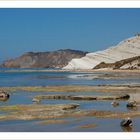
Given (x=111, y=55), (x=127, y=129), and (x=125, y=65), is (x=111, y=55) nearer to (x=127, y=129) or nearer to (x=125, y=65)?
(x=125, y=65)

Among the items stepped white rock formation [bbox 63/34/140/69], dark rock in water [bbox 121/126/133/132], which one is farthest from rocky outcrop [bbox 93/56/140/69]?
dark rock in water [bbox 121/126/133/132]

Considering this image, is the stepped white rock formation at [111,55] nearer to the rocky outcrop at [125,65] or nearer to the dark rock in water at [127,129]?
the rocky outcrop at [125,65]

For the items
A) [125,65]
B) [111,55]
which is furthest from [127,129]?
[111,55]

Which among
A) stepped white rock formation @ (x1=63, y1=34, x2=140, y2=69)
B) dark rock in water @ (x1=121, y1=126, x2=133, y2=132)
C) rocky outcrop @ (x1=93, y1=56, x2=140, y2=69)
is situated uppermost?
stepped white rock formation @ (x1=63, y1=34, x2=140, y2=69)

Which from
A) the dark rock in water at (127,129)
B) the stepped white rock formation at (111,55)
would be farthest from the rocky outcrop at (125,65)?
the dark rock in water at (127,129)

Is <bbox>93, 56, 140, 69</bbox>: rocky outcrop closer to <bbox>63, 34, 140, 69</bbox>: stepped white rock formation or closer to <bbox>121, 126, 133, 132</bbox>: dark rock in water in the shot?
<bbox>63, 34, 140, 69</bbox>: stepped white rock formation

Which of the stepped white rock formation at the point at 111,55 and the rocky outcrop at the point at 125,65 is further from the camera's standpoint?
the stepped white rock formation at the point at 111,55
